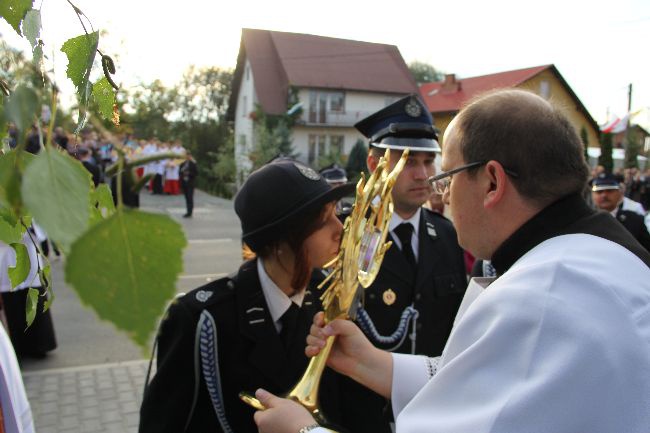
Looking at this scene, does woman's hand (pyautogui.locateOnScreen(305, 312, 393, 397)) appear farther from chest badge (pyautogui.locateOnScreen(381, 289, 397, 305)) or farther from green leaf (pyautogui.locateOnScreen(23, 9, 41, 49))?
green leaf (pyautogui.locateOnScreen(23, 9, 41, 49))

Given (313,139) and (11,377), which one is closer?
(11,377)

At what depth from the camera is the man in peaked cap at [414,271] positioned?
268cm

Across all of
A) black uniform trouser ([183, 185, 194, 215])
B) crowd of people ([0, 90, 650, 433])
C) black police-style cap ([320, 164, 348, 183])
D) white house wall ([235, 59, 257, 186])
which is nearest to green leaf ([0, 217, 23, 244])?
crowd of people ([0, 90, 650, 433])

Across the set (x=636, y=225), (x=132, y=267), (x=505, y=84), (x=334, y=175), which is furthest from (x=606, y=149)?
(x=132, y=267)

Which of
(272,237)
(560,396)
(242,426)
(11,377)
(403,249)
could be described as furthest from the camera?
(403,249)

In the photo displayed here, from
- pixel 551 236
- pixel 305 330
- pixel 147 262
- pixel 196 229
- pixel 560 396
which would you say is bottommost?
pixel 196 229

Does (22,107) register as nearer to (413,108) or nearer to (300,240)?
(300,240)

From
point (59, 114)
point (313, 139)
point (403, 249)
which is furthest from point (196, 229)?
point (313, 139)

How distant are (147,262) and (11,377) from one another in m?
1.39

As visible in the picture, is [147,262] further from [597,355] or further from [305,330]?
[305,330]

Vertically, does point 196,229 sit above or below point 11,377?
below

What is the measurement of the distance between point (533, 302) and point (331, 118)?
34807 mm

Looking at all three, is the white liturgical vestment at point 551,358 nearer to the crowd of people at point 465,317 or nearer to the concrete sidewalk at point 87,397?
the crowd of people at point 465,317

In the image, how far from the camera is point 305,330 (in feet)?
6.70
